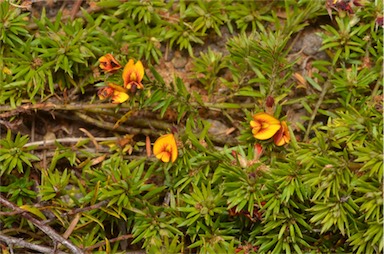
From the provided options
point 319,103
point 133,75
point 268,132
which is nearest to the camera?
point 268,132

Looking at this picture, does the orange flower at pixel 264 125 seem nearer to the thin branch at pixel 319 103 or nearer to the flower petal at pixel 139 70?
the thin branch at pixel 319 103

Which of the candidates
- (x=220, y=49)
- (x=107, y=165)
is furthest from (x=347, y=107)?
(x=107, y=165)

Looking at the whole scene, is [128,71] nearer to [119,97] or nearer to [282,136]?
[119,97]

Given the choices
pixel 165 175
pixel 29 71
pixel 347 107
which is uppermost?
pixel 29 71

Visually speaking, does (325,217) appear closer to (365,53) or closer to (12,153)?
(365,53)

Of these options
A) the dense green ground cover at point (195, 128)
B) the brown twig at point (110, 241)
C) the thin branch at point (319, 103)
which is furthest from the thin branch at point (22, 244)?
the thin branch at point (319, 103)

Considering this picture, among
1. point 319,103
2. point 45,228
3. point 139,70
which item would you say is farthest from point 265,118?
point 45,228
